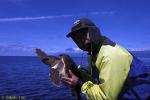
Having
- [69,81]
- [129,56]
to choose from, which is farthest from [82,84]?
[129,56]

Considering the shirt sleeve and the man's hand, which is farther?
the man's hand

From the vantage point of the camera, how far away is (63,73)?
22.6 ft

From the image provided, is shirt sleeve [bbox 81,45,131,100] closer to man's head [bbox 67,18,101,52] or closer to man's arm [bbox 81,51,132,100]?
man's arm [bbox 81,51,132,100]

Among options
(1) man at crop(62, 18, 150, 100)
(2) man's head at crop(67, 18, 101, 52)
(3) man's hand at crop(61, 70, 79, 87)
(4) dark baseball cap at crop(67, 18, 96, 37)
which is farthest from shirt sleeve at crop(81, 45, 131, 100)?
(4) dark baseball cap at crop(67, 18, 96, 37)

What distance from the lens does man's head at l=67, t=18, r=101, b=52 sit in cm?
663

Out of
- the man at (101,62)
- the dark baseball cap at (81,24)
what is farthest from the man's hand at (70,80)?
the dark baseball cap at (81,24)

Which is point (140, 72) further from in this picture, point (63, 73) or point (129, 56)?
point (63, 73)

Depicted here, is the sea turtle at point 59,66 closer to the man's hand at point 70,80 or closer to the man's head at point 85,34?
the man's hand at point 70,80

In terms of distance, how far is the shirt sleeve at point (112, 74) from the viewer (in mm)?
6035

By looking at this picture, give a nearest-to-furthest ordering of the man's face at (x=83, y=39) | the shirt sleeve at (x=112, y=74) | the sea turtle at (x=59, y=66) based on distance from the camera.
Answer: the shirt sleeve at (x=112, y=74) → the man's face at (x=83, y=39) → the sea turtle at (x=59, y=66)

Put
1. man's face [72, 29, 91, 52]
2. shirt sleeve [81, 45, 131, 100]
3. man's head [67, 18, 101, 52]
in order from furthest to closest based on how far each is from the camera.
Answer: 1. man's face [72, 29, 91, 52]
2. man's head [67, 18, 101, 52]
3. shirt sleeve [81, 45, 131, 100]

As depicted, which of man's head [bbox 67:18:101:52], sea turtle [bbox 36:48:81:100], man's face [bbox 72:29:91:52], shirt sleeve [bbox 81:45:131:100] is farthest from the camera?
sea turtle [bbox 36:48:81:100]

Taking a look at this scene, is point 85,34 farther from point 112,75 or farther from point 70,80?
point 112,75

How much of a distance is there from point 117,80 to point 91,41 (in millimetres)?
1085
